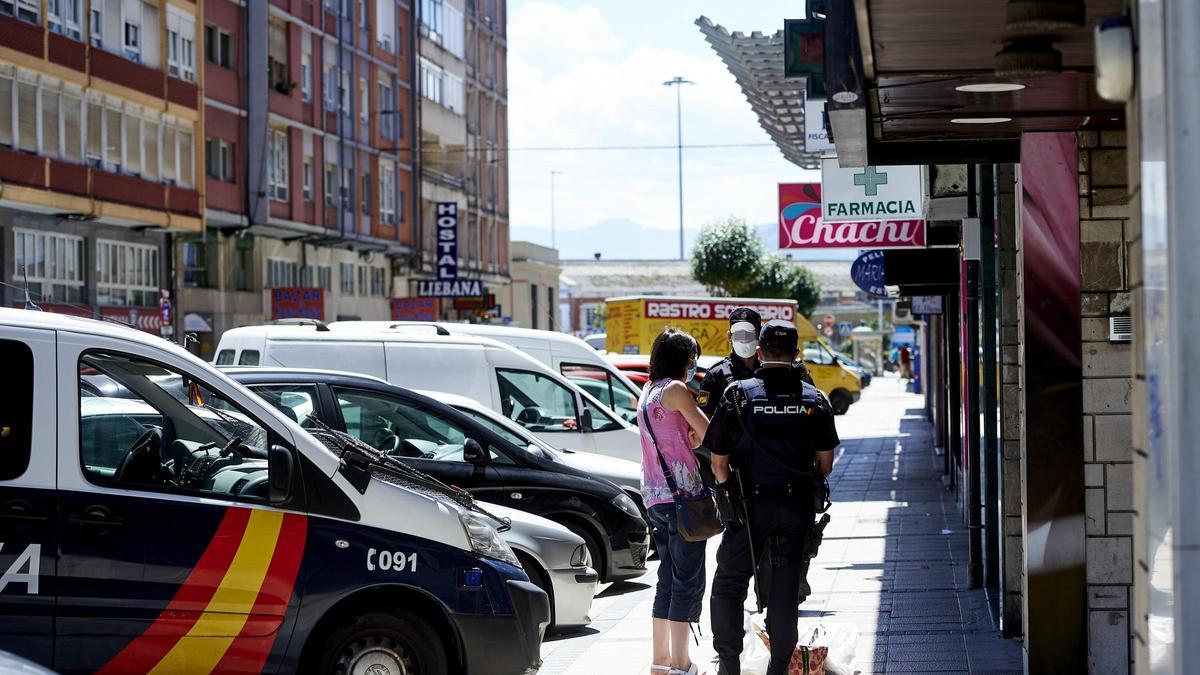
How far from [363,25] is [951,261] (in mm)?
37954

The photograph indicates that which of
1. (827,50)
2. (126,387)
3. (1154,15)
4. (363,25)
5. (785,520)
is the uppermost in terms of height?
(363,25)

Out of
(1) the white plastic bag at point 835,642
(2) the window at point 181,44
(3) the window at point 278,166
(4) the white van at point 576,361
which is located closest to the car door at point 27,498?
(1) the white plastic bag at point 835,642

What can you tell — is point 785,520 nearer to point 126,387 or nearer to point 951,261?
point 126,387

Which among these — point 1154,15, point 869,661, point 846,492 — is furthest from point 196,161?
point 1154,15

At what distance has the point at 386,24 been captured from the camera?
52.8 m

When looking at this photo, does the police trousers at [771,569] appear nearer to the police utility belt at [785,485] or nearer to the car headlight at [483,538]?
the police utility belt at [785,485]

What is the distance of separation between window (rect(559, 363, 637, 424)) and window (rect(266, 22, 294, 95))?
91.2ft

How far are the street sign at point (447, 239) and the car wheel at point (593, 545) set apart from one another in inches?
1782

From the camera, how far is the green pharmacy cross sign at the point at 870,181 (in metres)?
13.9

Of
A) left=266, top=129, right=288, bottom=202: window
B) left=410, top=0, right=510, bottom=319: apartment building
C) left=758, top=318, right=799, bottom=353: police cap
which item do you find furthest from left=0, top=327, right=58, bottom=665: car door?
left=410, top=0, right=510, bottom=319: apartment building

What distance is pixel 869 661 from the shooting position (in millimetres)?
8383

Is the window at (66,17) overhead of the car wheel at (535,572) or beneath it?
overhead

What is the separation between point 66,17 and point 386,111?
20.7m

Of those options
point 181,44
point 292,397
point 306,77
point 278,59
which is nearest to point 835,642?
point 292,397
